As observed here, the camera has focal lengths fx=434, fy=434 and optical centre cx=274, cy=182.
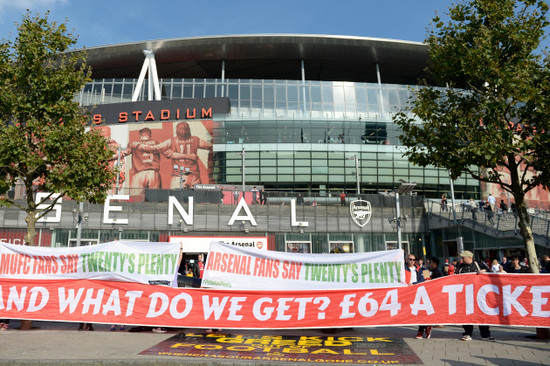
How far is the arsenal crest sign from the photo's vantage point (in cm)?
3394

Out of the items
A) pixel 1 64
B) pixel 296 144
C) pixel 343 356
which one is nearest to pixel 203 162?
pixel 296 144

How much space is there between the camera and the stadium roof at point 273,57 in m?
53.7

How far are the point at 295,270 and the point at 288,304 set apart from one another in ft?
4.11

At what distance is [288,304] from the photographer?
940cm

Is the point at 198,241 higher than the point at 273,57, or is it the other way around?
the point at 273,57

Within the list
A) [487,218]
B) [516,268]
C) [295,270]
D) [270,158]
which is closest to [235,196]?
[270,158]

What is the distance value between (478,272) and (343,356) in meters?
3.70

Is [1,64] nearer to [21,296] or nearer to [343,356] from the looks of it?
[21,296]

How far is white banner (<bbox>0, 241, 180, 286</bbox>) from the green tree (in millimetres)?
2342

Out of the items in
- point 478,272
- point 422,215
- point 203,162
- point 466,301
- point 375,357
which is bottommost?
point 375,357

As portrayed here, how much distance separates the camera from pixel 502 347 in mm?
8273

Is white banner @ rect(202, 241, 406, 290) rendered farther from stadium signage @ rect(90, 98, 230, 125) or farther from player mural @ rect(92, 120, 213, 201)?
stadium signage @ rect(90, 98, 230, 125)

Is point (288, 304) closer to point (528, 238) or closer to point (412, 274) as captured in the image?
point (412, 274)

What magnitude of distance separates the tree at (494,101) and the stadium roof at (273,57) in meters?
41.6
